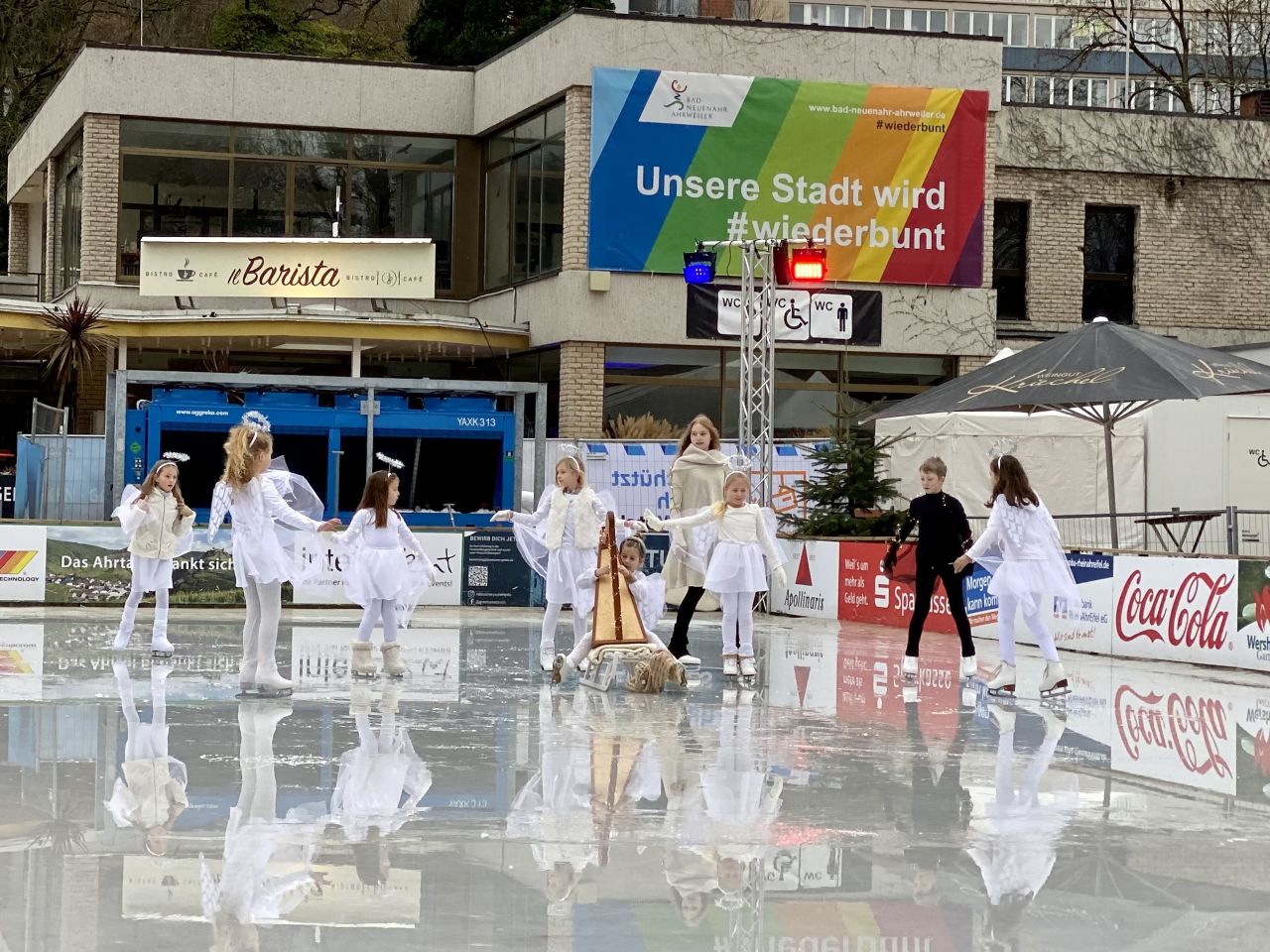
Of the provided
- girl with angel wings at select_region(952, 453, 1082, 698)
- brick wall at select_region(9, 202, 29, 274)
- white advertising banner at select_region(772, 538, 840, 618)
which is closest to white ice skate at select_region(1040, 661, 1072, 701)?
girl with angel wings at select_region(952, 453, 1082, 698)

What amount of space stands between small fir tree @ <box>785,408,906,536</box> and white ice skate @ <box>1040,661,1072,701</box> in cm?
888

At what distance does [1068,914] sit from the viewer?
6.40m

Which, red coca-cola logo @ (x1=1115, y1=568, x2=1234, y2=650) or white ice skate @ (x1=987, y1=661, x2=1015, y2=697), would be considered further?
red coca-cola logo @ (x1=1115, y1=568, x2=1234, y2=650)

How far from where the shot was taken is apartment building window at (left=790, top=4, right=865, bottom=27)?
7081 centimetres

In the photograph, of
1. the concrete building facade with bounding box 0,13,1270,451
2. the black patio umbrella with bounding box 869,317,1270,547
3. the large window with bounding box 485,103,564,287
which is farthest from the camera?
the concrete building facade with bounding box 0,13,1270,451

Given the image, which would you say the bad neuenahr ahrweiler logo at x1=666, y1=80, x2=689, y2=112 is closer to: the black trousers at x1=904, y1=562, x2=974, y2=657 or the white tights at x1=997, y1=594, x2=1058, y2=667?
the black trousers at x1=904, y1=562, x2=974, y2=657

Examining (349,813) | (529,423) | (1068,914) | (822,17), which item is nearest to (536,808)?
(349,813)

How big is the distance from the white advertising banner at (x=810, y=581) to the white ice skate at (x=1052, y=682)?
851 cm

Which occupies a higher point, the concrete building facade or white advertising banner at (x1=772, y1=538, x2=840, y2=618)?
the concrete building facade

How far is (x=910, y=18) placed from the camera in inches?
2995

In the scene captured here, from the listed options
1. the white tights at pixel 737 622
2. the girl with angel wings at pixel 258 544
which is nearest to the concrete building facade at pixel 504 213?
the white tights at pixel 737 622

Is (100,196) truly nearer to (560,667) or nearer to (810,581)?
(810,581)

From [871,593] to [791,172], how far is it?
10.1 metres

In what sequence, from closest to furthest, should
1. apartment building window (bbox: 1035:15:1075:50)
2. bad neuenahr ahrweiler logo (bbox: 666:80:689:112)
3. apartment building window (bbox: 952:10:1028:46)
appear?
bad neuenahr ahrweiler logo (bbox: 666:80:689:112) → apartment building window (bbox: 952:10:1028:46) → apartment building window (bbox: 1035:15:1075:50)
